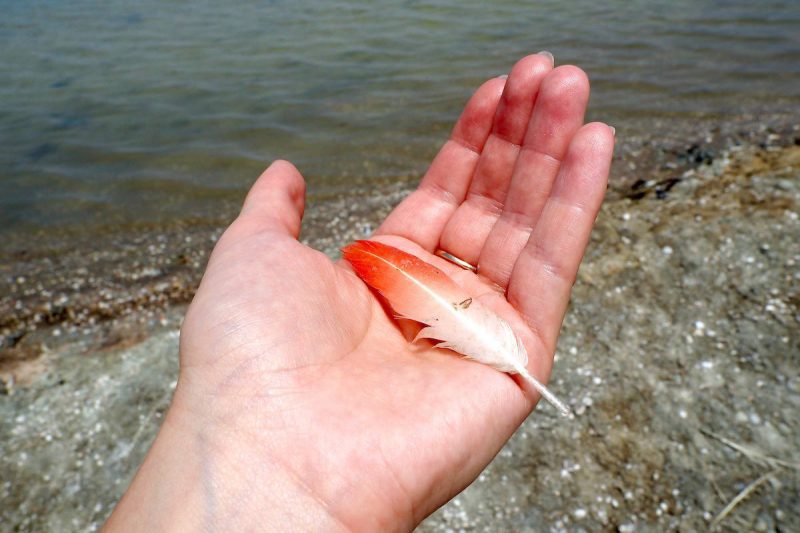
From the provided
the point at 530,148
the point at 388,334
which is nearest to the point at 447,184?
the point at 530,148

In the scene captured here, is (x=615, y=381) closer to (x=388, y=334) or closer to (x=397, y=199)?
(x=388, y=334)

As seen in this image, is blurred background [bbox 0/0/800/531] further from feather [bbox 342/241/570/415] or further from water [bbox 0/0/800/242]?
feather [bbox 342/241/570/415]

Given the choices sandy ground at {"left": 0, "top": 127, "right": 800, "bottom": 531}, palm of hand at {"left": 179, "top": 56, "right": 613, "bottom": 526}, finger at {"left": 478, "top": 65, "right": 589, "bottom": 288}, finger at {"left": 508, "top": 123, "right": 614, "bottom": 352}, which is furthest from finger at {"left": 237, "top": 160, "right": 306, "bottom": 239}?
sandy ground at {"left": 0, "top": 127, "right": 800, "bottom": 531}

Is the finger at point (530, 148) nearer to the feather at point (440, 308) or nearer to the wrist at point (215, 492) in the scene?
the feather at point (440, 308)

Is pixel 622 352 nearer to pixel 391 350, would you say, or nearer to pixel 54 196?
pixel 391 350

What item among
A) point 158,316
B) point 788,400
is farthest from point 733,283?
point 158,316
